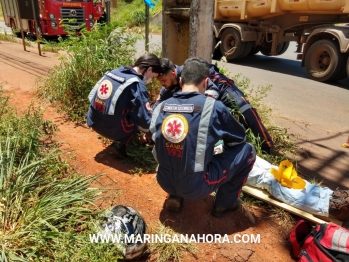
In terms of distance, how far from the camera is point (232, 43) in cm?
985

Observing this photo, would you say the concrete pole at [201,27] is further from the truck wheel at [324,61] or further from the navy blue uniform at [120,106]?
the truck wheel at [324,61]

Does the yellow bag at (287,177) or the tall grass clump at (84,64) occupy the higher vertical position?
the tall grass clump at (84,64)

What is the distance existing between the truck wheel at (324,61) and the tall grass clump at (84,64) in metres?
4.79

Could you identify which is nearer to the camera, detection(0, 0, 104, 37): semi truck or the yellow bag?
the yellow bag

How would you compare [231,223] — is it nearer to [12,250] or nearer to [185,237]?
[185,237]

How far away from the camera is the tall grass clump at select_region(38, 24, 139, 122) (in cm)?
425

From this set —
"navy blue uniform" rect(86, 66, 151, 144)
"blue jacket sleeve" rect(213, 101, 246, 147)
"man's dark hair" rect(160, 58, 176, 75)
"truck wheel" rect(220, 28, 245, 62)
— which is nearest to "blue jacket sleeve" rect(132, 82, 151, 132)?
"navy blue uniform" rect(86, 66, 151, 144)

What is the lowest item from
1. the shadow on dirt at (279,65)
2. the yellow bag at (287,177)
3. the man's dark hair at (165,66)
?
the shadow on dirt at (279,65)

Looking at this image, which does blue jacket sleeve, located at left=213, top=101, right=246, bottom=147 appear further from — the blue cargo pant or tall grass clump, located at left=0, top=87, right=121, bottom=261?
tall grass clump, located at left=0, top=87, right=121, bottom=261

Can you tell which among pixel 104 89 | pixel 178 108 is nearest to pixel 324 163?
pixel 178 108

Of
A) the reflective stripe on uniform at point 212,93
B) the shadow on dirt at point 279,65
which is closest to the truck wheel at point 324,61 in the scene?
the shadow on dirt at point 279,65

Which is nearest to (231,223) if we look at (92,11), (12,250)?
(12,250)

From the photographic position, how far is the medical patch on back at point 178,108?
2.10m

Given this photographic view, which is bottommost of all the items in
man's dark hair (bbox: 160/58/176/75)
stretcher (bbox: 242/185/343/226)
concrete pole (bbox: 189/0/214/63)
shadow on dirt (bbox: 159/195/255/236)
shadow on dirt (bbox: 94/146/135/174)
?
shadow on dirt (bbox: 159/195/255/236)
